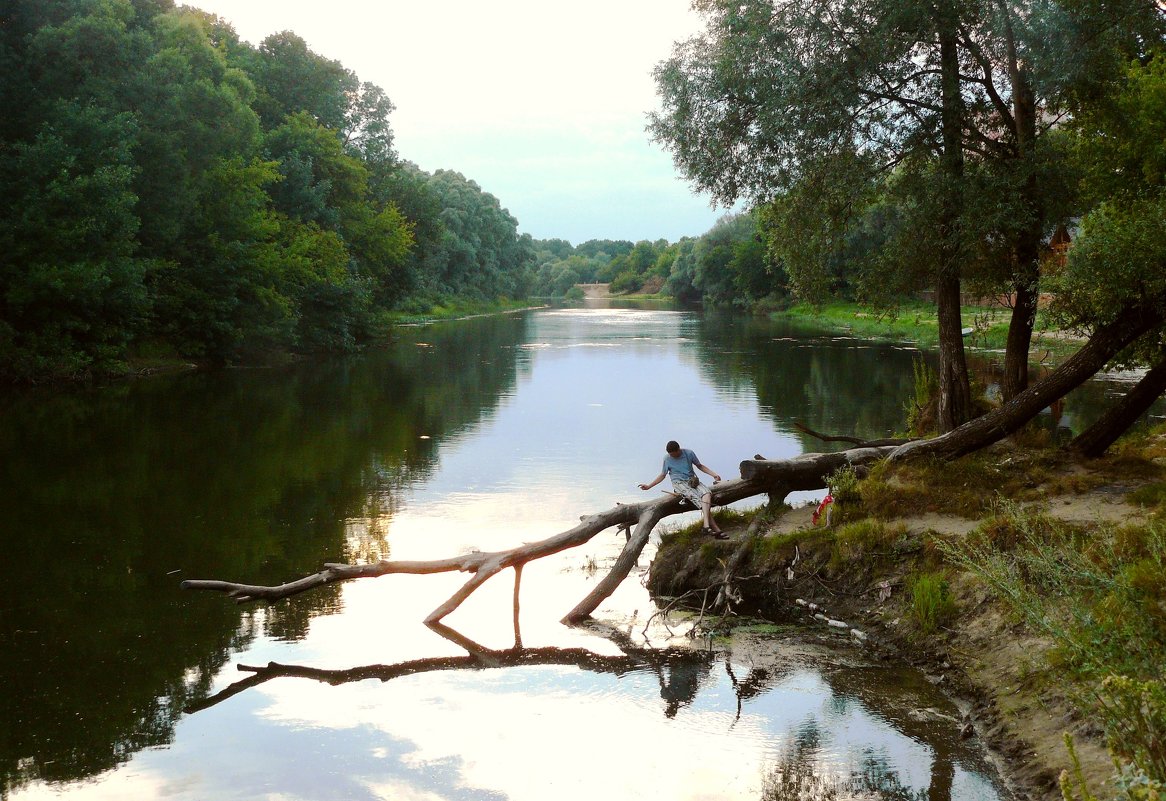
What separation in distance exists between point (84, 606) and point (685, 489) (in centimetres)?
683

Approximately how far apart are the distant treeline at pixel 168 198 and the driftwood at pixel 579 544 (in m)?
21.3

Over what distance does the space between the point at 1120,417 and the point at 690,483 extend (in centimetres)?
605

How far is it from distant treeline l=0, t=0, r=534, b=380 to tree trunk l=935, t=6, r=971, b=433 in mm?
23167

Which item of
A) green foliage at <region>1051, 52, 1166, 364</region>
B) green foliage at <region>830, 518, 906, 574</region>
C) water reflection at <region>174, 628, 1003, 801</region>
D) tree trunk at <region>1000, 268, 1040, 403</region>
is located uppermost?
green foliage at <region>1051, 52, 1166, 364</region>

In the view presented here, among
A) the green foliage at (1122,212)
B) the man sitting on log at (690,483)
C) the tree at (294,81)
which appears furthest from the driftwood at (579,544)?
the tree at (294,81)

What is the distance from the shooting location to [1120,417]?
13805 mm

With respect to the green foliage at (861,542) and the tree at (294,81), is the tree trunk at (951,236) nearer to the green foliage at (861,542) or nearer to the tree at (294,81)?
the green foliage at (861,542)

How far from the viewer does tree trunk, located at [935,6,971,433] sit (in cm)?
1462

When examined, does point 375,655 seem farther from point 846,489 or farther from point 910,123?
point 910,123

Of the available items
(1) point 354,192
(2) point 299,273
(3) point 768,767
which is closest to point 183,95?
(2) point 299,273

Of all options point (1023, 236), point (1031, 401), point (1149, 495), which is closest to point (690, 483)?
point (1031, 401)

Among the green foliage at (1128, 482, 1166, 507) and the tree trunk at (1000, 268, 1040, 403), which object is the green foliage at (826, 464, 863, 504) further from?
the tree trunk at (1000, 268, 1040, 403)

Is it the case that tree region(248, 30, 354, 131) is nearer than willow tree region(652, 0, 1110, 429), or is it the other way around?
willow tree region(652, 0, 1110, 429)

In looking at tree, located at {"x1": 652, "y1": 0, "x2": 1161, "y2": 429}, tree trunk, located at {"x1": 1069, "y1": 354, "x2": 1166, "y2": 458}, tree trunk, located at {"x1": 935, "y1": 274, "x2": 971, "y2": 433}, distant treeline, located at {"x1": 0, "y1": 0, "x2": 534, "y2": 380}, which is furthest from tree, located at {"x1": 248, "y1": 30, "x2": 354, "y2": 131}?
tree trunk, located at {"x1": 1069, "y1": 354, "x2": 1166, "y2": 458}
